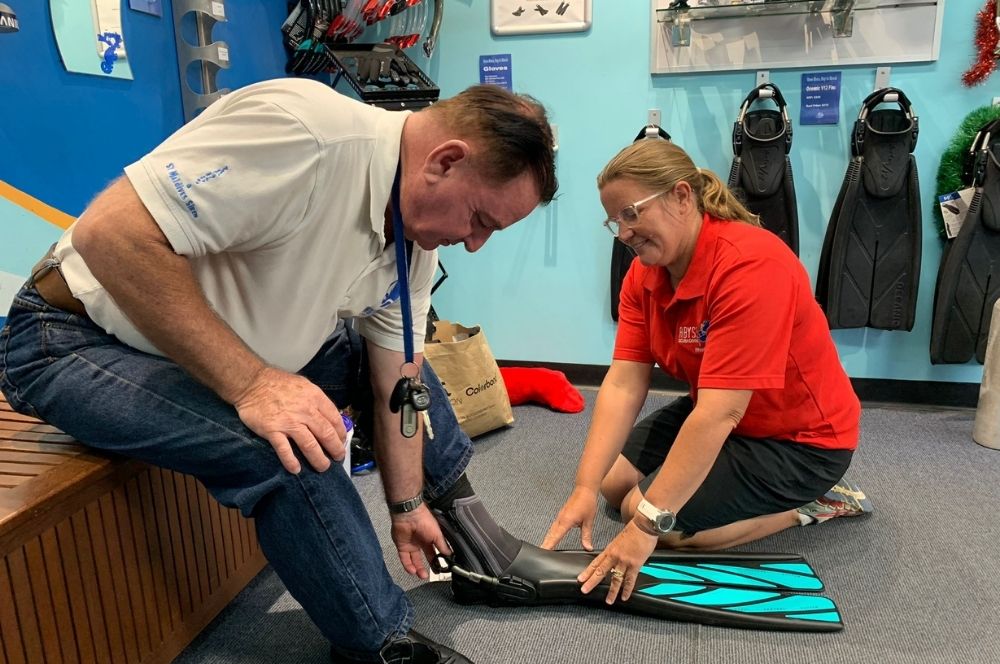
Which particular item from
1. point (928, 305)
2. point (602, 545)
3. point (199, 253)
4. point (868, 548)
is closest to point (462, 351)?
point (602, 545)

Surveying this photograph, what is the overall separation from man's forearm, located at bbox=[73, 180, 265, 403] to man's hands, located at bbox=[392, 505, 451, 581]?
0.47 m

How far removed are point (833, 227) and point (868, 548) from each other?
126 cm

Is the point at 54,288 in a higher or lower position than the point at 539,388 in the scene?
higher

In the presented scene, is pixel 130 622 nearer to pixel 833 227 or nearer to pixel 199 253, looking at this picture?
pixel 199 253

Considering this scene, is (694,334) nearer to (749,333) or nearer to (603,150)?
(749,333)

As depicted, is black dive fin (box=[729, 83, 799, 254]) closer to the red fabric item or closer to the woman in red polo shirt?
the red fabric item

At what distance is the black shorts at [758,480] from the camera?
1.53 meters

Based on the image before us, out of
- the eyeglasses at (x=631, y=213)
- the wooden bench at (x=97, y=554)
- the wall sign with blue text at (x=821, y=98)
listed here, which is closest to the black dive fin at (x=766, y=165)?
the wall sign with blue text at (x=821, y=98)

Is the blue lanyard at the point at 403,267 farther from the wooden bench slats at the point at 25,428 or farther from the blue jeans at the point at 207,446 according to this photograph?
the wooden bench slats at the point at 25,428

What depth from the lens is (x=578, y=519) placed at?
142cm

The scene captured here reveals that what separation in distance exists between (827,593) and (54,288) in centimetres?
151

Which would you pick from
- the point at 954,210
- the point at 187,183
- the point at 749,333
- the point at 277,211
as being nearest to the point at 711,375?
the point at 749,333

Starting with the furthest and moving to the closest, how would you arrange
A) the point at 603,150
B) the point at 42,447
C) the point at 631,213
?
the point at 603,150 → the point at 631,213 → the point at 42,447

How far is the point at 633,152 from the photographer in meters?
1.37
